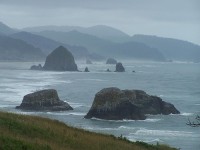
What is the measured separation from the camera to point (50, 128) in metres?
19.8

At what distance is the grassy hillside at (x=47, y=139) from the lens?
49.6 ft

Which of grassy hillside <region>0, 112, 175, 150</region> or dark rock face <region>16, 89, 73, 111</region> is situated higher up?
dark rock face <region>16, 89, 73, 111</region>

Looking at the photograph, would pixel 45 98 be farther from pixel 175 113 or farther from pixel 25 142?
pixel 25 142

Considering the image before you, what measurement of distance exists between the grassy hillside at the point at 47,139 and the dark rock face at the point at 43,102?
1738 inches

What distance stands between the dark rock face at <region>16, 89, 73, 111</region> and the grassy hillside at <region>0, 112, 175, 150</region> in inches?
1738

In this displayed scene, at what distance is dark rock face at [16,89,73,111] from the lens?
214 feet

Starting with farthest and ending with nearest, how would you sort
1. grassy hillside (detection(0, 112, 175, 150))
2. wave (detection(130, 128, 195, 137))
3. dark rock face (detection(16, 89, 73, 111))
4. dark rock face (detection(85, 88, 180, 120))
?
dark rock face (detection(16, 89, 73, 111))
dark rock face (detection(85, 88, 180, 120))
wave (detection(130, 128, 195, 137))
grassy hillside (detection(0, 112, 175, 150))

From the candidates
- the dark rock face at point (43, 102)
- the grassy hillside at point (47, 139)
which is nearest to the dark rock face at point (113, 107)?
the dark rock face at point (43, 102)

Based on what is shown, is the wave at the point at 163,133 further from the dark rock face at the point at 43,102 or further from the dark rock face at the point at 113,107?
the dark rock face at the point at 43,102

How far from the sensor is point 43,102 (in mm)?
65688

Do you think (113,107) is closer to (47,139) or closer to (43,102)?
(43,102)

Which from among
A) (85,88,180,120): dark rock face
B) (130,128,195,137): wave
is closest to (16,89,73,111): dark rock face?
(85,88,180,120): dark rock face

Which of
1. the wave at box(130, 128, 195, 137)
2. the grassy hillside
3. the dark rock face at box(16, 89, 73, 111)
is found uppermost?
the dark rock face at box(16, 89, 73, 111)

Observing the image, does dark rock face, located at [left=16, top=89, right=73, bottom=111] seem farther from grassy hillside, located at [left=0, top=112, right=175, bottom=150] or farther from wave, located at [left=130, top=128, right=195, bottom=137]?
grassy hillside, located at [left=0, top=112, right=175, bottom=150]
